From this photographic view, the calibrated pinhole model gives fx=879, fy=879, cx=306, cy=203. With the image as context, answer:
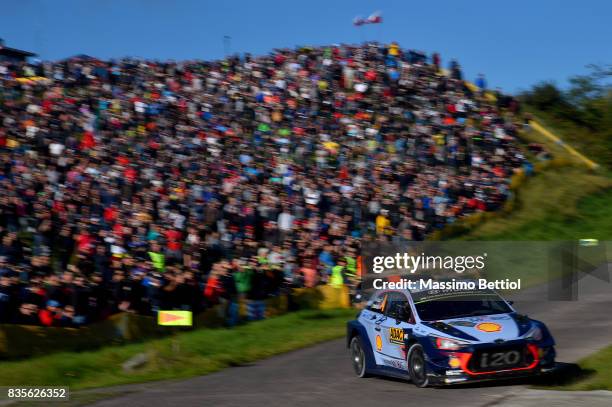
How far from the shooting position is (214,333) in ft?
59.8

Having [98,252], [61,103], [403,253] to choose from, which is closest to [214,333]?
[98,252]

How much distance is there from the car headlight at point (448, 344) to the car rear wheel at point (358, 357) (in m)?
2.33

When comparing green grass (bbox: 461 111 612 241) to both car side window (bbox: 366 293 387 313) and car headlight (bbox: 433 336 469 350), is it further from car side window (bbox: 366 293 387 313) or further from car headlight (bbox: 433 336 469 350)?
car headlight (bbox: 433 336 469 350)

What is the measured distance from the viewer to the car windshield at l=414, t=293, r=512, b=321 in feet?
39.6

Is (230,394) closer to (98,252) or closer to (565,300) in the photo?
(98,252)

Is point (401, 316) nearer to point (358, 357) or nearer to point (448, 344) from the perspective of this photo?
point (448, 344)

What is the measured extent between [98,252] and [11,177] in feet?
13.1

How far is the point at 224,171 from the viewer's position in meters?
24.8

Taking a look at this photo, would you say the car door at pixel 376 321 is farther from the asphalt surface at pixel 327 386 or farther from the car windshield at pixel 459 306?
the car windshield at pixel 459 306

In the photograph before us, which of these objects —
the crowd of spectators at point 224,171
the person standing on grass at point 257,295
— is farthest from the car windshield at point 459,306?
the person standing on grass at point 257,295

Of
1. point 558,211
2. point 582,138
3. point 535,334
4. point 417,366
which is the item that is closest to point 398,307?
point 417,366

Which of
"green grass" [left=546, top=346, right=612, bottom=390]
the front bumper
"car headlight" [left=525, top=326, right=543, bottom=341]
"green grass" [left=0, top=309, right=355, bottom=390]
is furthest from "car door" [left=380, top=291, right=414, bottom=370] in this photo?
"green grass" [left=0, top=309, right=355, bottom=390]

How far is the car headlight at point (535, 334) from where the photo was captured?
37.0ft

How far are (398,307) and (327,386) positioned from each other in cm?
155
